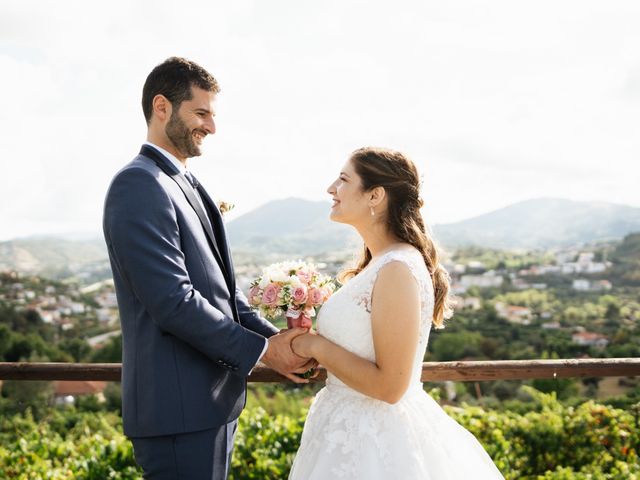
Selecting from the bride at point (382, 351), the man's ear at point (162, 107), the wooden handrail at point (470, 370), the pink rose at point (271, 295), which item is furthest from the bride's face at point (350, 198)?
the wooden handrail at point (470, 370)

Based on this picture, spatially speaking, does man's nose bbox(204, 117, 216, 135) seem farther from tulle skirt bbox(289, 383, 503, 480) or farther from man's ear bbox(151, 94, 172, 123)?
tulle skirt bbox(289, 383, 503, 480)

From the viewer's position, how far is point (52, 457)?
14.4ft

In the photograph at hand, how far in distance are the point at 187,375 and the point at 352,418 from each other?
68 cm

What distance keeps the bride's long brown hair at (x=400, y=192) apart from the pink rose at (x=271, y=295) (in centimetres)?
57

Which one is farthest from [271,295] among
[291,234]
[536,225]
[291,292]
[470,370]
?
[291,234]

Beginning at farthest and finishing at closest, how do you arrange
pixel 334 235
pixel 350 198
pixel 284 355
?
1. pixel 334 235
2. pixel 350 198
3. pixel 284 355

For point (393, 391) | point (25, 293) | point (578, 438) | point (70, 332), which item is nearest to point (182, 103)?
point (393, 391)

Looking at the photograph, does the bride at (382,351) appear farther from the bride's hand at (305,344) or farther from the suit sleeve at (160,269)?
the suit sleeve at (160,269)

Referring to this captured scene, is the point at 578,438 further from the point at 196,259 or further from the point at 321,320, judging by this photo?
the point at 196,259

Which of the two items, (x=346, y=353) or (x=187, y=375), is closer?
(x=187, y=375)

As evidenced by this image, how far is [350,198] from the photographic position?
265 centimetres

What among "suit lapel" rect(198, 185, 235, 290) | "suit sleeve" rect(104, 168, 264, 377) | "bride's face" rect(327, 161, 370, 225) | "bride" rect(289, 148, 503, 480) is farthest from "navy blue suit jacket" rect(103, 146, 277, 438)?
"bride's face" rect(327, 161, 370, 225)

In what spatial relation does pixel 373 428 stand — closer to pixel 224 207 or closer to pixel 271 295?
pixel 271 295

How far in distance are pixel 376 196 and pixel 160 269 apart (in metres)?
0.98
